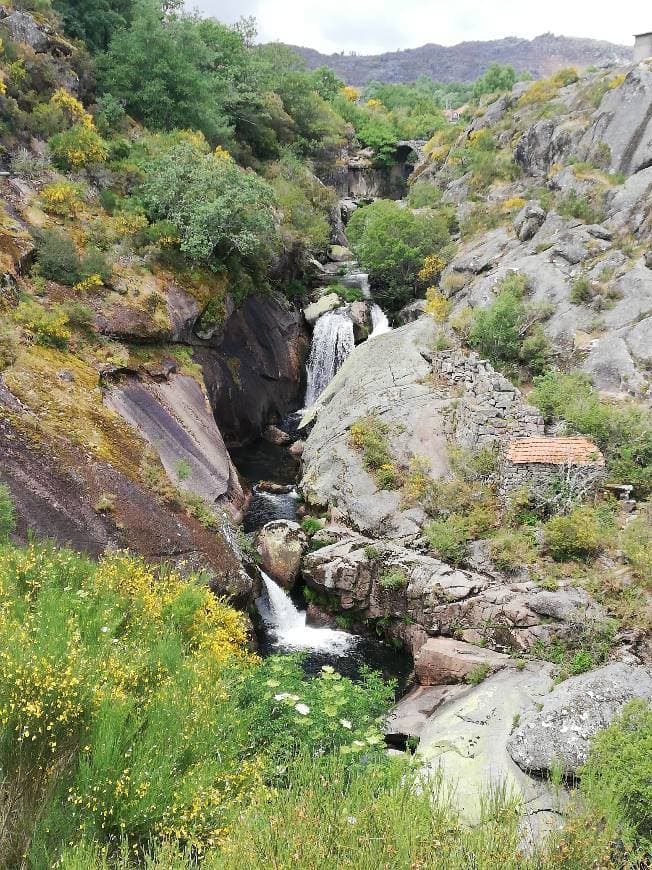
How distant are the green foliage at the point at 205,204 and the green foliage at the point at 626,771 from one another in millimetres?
20000

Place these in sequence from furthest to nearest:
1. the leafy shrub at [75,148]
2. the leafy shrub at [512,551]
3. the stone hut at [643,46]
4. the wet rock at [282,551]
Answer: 1. the stone hut at [643,46]
2. the leafy shrub at [75,148]
3. the wet rock at [282,551]
4. the leafy shrub at [512,551]

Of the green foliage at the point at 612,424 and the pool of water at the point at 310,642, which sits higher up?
the green foliage at the point at 612,424

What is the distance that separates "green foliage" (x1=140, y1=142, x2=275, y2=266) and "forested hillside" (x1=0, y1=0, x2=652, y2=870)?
0.16 meters

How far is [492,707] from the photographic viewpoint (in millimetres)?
11391

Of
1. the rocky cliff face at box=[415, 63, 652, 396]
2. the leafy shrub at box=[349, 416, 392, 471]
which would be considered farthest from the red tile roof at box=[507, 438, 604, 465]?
the rocky cliff face at box=[415, 63, 652, 396]

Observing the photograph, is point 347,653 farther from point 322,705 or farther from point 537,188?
point 537,188

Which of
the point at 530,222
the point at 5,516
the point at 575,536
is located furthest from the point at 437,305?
the point at 5,516

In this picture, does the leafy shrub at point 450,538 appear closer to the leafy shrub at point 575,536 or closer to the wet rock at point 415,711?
the leafy shrub at point 575,536

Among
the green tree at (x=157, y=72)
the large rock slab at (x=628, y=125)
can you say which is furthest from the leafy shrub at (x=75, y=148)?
the large rock slab at (x=628, y=125)

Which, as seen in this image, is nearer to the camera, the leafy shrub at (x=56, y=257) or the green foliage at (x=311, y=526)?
the leafy shrub at (x=56, y=257)

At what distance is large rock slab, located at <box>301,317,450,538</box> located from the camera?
1809cm

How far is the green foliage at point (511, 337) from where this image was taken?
2203 centimetres

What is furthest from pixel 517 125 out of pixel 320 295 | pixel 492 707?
pixel 492 707

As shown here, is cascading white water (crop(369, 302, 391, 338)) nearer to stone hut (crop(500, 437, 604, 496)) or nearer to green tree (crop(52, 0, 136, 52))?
stone hut (crop(500, 437, 604, 496))
